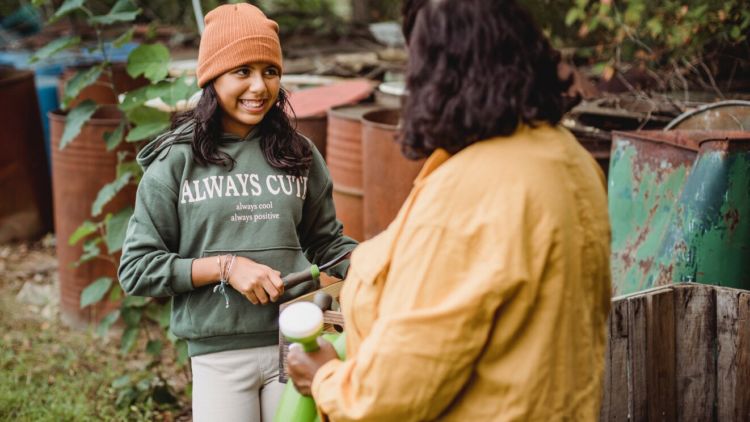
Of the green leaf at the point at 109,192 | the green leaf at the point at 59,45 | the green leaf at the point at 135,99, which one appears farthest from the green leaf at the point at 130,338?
the green leaf at the point at 59,45

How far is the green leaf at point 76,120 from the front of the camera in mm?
3836

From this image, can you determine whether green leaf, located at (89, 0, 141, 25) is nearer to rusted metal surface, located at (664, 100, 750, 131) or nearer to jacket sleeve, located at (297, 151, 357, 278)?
jacket sleeve, located at (297, 151, 357, 278)

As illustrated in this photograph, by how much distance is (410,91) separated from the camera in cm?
149

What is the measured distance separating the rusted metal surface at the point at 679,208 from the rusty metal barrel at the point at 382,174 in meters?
1.01

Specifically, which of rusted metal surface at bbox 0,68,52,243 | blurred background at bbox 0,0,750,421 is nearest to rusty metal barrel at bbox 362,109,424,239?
blurred background at bbox 0,0,750,421

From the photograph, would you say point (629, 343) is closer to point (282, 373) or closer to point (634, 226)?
point (634, 226)

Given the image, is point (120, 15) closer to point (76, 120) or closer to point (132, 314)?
point (76, 120)

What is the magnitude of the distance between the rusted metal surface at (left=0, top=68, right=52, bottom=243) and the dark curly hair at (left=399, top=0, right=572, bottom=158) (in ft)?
19.9

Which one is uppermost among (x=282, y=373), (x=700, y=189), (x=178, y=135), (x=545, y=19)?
(x=545, y=19)

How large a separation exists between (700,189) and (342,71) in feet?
13.9

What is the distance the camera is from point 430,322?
137cm

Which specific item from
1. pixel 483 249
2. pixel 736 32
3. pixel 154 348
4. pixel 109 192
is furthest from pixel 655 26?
pixel 483 249

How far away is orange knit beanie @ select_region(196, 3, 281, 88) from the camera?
2223mm

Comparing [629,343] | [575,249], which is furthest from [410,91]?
[629,343]
